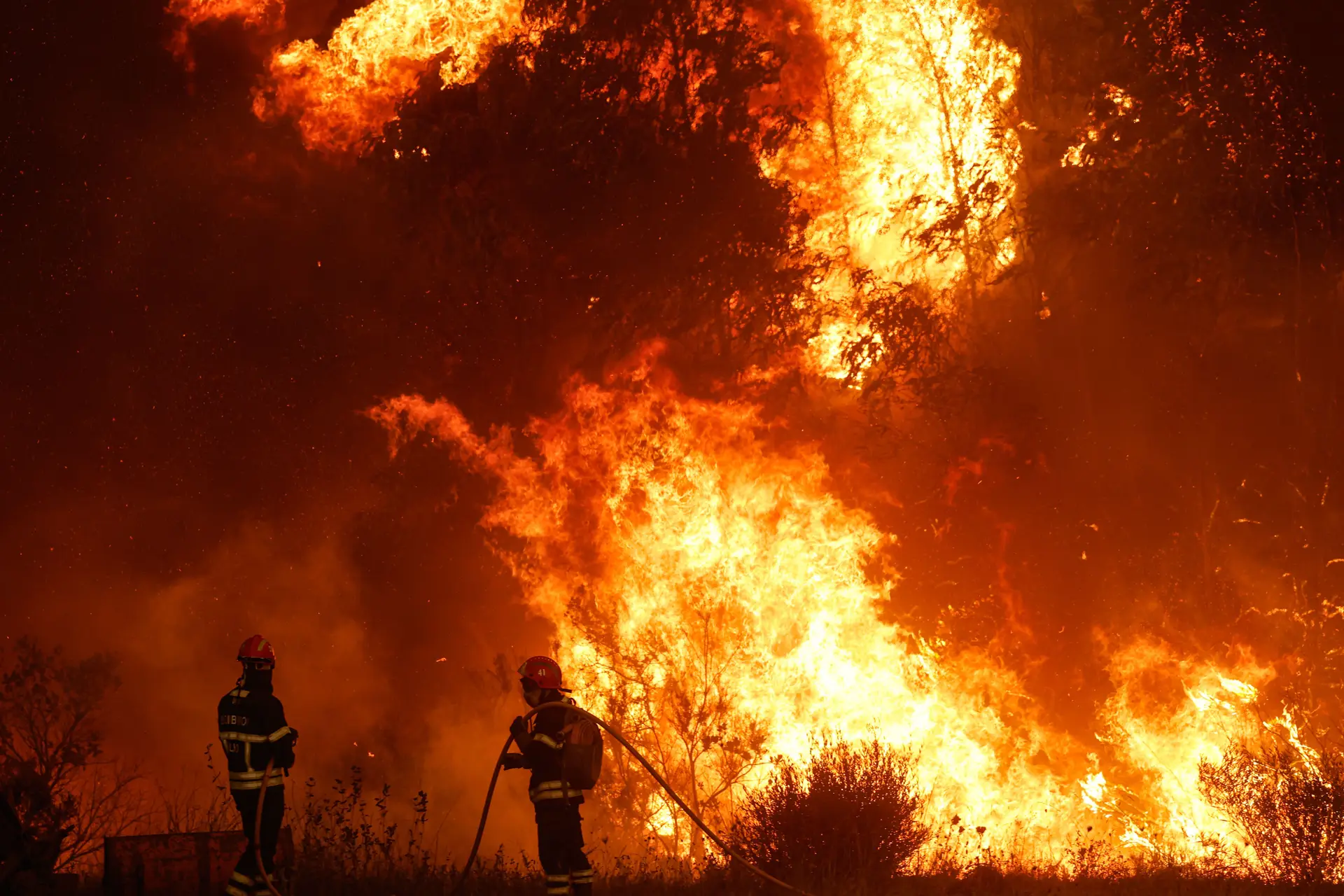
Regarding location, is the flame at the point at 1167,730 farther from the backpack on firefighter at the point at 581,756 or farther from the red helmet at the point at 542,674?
the red helmet at the point at 542,674

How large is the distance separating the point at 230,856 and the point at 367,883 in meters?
1.11

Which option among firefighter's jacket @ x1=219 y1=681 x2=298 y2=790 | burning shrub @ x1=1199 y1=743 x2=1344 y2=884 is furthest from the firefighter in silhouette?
burning shrub @ x1=1199 y1=743 x2=1344 y2=884

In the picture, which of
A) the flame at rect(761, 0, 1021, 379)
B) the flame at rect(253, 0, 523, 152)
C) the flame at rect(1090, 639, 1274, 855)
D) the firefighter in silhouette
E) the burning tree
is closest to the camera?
the firefighter in silhouette

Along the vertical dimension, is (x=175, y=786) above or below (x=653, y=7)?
below

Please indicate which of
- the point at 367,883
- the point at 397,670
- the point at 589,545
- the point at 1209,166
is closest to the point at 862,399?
the point at 589,545

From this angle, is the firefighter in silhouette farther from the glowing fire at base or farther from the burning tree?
the glowing fire at base

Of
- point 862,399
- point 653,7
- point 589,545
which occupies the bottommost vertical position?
point 589,545

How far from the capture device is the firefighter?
8453mm

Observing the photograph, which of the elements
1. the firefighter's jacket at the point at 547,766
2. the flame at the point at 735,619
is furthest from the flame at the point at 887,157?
the firefighter's jacket at the point at 547,766

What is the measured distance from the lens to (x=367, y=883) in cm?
960

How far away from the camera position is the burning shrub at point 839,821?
34.1 ft

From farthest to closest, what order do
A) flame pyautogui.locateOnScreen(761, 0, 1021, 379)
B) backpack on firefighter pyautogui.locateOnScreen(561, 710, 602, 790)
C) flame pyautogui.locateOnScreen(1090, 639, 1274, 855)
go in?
flame pyautogui.locateOnScreen(761, 0, 1021, 379) < flame pyautogui.locateOnScreen(1090, 639, 1274, 855) < backpack on firefighter pyautogui.locateOnScreen(561, 710, 602, 790)

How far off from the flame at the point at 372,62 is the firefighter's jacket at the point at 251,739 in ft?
38.7

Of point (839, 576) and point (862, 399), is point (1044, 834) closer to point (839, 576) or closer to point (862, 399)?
point (839, 576)
